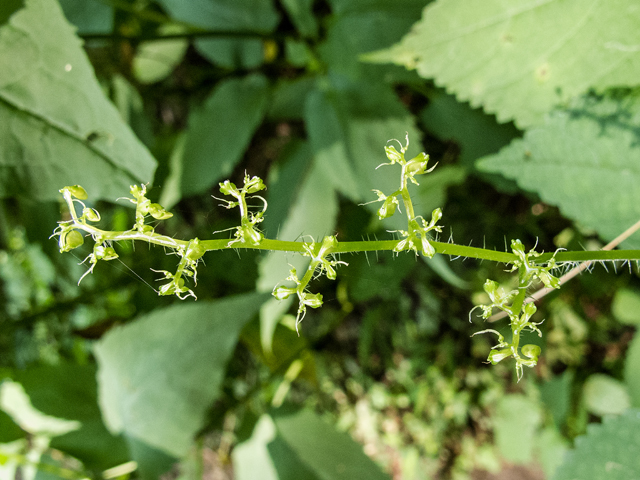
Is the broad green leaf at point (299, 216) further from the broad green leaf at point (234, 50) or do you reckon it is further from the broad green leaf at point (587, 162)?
the broad green leaf at point (587, 162)

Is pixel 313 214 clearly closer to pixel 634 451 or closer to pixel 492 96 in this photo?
pixel 492 96

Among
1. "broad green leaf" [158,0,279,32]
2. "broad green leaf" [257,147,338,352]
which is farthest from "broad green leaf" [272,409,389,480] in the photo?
"broad green leaf" [158,0,279,32]

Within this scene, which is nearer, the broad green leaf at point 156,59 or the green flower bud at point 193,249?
the green flower bud at point 193,249

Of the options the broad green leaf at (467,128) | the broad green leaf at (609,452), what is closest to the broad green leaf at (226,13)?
the broad green leaf at (467,128)

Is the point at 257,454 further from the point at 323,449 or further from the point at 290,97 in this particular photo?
the point at 290,97

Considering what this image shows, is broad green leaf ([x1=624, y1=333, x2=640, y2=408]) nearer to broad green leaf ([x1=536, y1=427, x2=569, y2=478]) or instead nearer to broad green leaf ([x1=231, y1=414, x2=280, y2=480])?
broad green leaf ([x1=536, y1=427, x2=569, y2=478])

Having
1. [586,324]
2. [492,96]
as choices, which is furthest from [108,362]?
[586,324]
